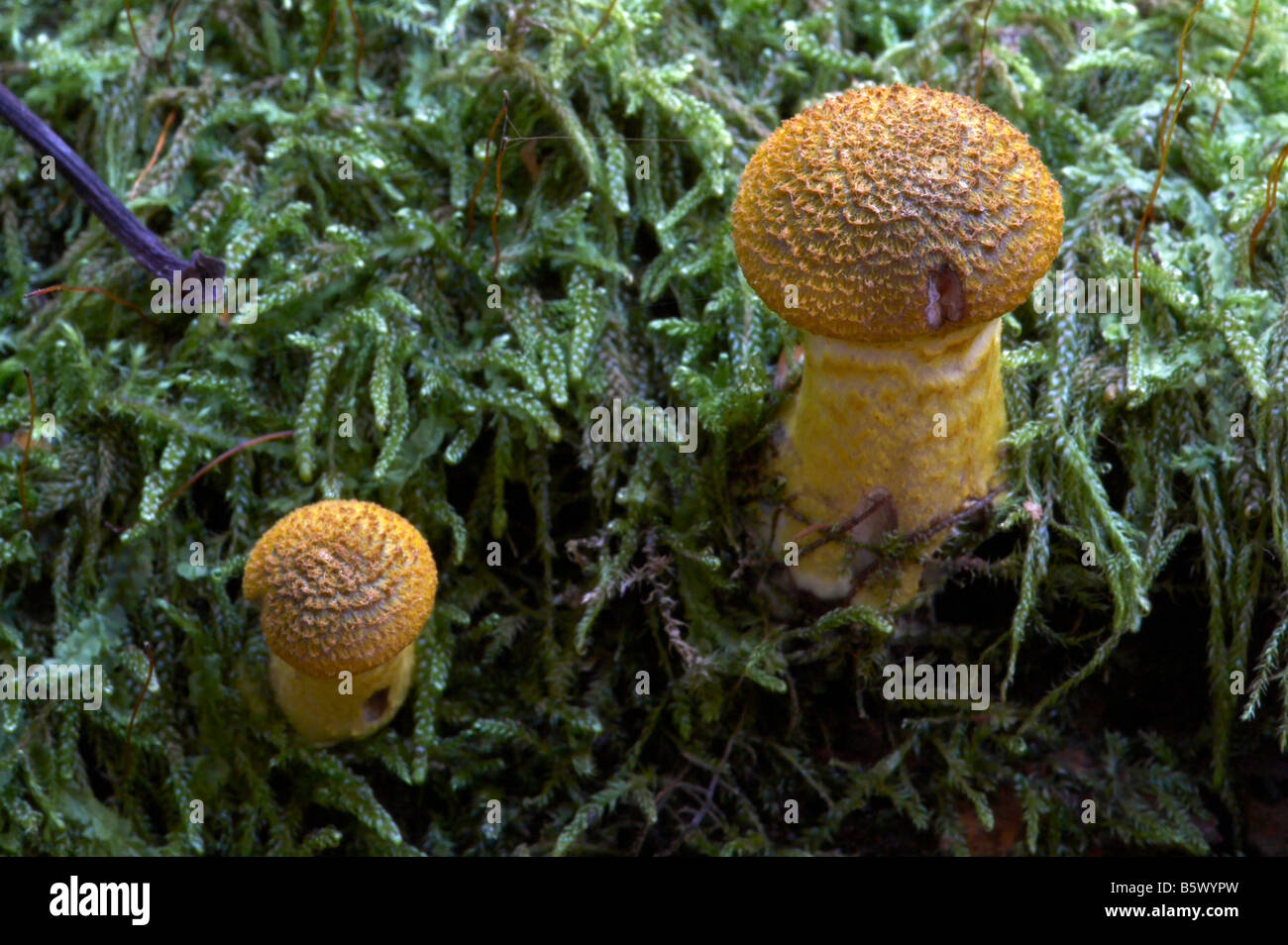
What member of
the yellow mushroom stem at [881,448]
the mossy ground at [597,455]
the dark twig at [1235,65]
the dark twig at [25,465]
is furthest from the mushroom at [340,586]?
the dark twig at [1235,65]

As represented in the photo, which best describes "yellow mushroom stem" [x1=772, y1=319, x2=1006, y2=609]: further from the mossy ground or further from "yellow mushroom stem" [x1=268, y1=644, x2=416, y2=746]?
"yellow mushroom stem" [x1=268, y1=644, x2=416, y2=746]

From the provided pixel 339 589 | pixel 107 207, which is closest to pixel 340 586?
pixel 339 589

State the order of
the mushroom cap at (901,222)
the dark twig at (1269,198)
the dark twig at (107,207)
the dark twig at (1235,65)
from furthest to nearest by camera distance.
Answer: the dark twig at (1235,65), the dark twig at (1269,198), the dark twig at (107,207), the mushroom cap at (901,222)

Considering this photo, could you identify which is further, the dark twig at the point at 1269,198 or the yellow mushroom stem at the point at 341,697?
the dark twig at the point at 1269,198

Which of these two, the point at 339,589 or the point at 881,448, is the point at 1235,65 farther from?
the point at 339,589

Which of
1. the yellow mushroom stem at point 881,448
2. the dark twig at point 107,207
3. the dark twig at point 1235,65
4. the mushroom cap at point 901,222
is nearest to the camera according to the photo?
the mushroom cap at point 901,222

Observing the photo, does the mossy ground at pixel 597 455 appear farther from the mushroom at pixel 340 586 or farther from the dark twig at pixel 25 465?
the mushroom at pixel 340 586

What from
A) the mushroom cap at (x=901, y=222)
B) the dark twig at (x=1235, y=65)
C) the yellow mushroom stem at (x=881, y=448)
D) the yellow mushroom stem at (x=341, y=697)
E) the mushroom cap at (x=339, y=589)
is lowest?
the yellow mushroom stem at (x=341, y=697)
